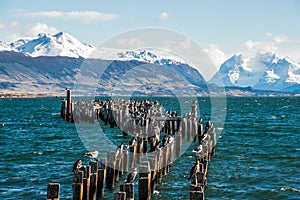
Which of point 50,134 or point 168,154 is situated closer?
point 168,154

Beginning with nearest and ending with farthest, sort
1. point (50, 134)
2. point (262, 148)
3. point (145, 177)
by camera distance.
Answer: point (145, 177) → point (262, 148) → point (50, 134)

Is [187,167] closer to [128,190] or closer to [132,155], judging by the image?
[132,155]

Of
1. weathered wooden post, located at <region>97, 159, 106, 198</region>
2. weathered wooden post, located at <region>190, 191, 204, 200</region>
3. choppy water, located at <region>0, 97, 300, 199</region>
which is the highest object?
weathered wooden post, located at <region>190, 191, 204, 200</region>

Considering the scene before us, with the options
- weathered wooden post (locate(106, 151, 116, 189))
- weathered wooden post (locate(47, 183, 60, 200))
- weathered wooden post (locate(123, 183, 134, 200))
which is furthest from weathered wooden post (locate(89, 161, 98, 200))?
weathered wooden post (locate(47, 183, 60, 200))

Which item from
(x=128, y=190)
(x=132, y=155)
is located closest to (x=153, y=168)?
(x=132, y=155)

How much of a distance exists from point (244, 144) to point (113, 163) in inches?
813

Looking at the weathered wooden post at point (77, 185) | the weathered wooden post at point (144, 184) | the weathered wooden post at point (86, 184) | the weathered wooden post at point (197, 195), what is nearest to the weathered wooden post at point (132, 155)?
the weathered wooden post at point (144, 184)

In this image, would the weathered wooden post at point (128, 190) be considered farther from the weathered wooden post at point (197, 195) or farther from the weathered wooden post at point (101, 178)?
the weathered wooden post at point (101, 178)

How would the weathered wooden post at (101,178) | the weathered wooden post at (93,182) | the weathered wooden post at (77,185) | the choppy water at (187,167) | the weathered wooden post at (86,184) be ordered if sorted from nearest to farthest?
the weathered wooden post at (77,185), the weathered wooden post at (86,184), the weathered wooden post at (93,182), the weathered wooden post at (101,178), the choppy water at (187,167)

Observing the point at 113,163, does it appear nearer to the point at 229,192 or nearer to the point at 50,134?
the point at 229,192

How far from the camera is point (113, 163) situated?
→ 2069 cm

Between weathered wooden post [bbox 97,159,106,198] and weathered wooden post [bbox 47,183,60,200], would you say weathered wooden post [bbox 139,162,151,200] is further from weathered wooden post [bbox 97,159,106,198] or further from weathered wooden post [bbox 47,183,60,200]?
weathered wooden post [bbox 47,183,60,200]

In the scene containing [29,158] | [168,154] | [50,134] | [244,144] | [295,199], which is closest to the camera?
[295,199]

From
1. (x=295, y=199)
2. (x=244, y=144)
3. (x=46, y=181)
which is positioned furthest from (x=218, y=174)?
(x=244, y=144)
